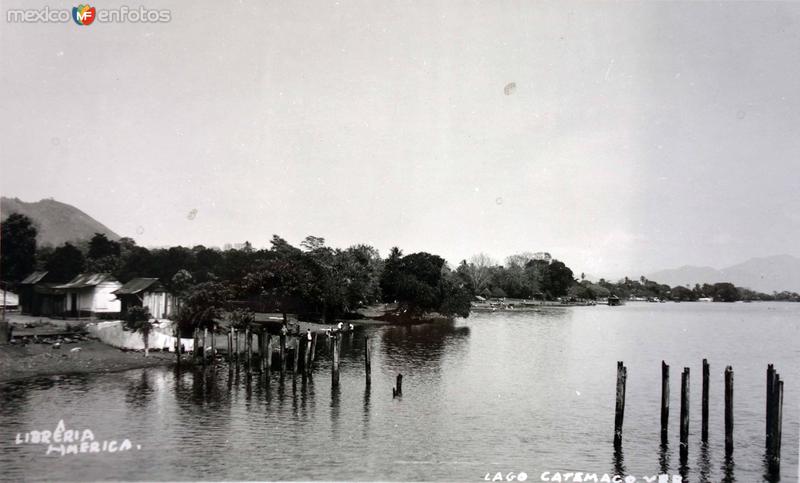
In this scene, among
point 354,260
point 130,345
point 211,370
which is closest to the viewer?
point 211,370

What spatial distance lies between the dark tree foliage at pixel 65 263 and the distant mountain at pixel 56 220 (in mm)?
832

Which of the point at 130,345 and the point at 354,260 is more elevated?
the point at 354,260

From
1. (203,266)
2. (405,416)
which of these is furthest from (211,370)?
(405,416)

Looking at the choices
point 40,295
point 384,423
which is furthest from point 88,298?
point 384,423

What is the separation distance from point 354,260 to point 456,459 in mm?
52978

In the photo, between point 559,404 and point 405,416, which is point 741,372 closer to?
point 559,404

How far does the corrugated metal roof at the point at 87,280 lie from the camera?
134 ft

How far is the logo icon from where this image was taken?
74.4 feet

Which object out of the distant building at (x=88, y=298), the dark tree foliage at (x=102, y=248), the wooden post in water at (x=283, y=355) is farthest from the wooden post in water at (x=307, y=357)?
the dark tree foliage at (x=102, y=248)

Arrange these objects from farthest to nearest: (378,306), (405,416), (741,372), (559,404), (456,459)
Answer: (378,306)
(741,372)
(559,404)
(405,416)
(456,459)

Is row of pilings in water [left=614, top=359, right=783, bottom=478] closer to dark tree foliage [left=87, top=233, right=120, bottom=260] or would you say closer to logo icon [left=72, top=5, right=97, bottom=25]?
logo icon [left=72, top=5, right=97, bottom=25]

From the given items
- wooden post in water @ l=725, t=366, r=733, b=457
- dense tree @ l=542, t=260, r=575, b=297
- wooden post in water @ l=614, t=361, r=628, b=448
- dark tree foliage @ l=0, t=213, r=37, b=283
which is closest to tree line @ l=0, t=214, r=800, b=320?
dark tree foliage @ l=0, t=213, r=37, b=283

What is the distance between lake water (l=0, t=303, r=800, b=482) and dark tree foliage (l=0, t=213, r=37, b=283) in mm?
12233

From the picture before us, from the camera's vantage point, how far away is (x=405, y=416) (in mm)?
26219
